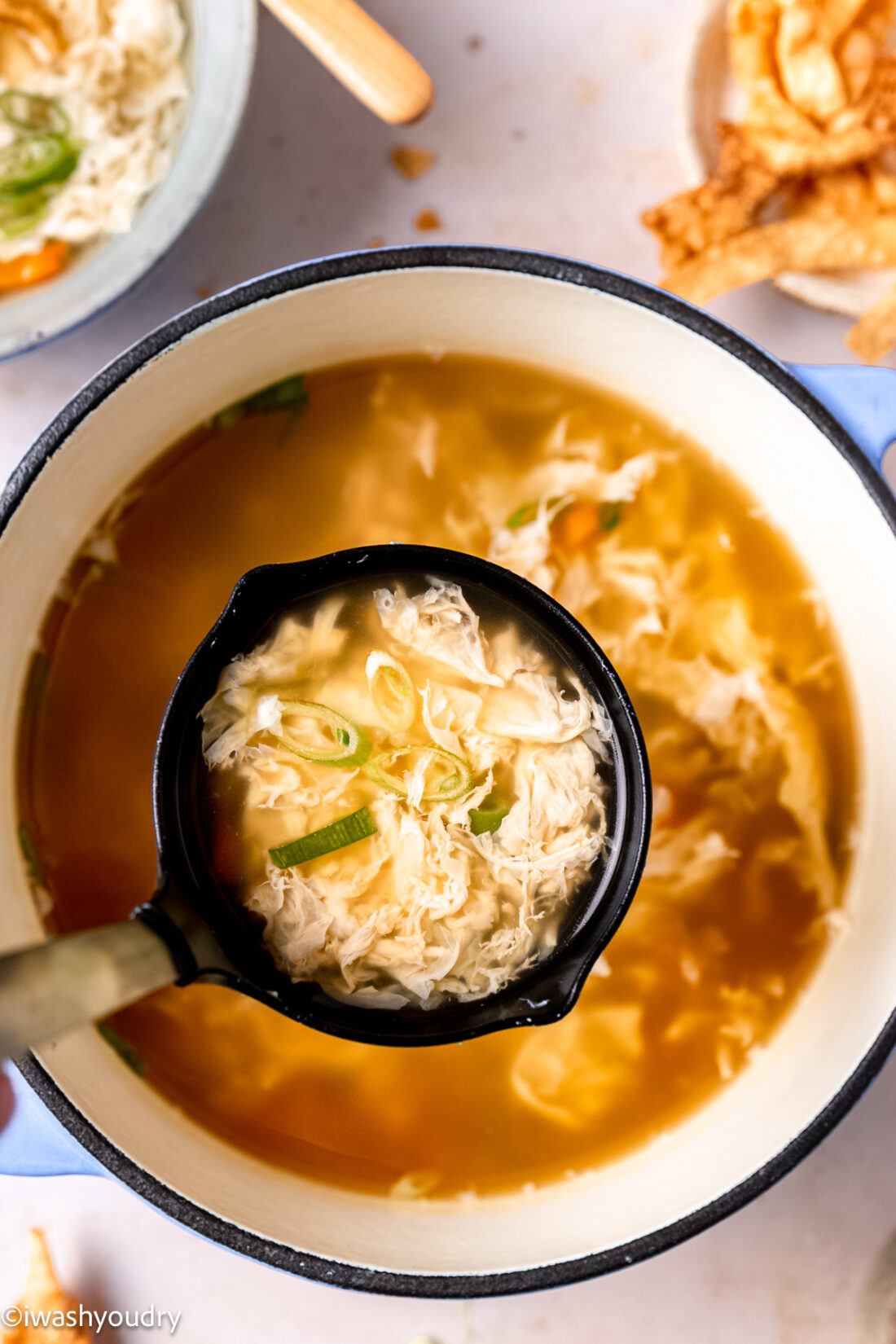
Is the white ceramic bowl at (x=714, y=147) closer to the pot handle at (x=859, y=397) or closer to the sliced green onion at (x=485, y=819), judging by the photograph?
the pot handle at (x=859, y=397)

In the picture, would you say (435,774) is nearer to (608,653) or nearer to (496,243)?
(608,653)

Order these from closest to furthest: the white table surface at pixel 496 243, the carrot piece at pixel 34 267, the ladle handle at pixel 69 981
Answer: the ladle handle at pixel 69 981 < the carrot piece at pixel 34 267 < the white table surface at pixel 496 243

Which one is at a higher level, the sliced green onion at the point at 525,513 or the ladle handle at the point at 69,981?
the sliced green onion at the point at 525,513

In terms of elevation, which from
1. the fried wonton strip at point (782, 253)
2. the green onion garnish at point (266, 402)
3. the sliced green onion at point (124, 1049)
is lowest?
the sliced green onion at point (124, 1049)

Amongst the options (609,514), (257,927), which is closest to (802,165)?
(609,514)

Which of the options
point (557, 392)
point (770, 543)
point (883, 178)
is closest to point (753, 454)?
point (770, 543)

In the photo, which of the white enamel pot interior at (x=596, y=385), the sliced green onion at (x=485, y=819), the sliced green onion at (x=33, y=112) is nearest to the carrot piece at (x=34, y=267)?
the sliced green onion at (x=33, y=112)

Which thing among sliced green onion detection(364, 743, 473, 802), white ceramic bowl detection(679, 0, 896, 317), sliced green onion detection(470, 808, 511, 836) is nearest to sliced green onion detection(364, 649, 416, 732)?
sliced green onion detection(364, 743, 473, 802)

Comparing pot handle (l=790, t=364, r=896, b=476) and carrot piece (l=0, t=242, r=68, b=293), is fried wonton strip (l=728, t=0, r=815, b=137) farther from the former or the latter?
carrot piece (l=0, t=242, r=68, b=293)
